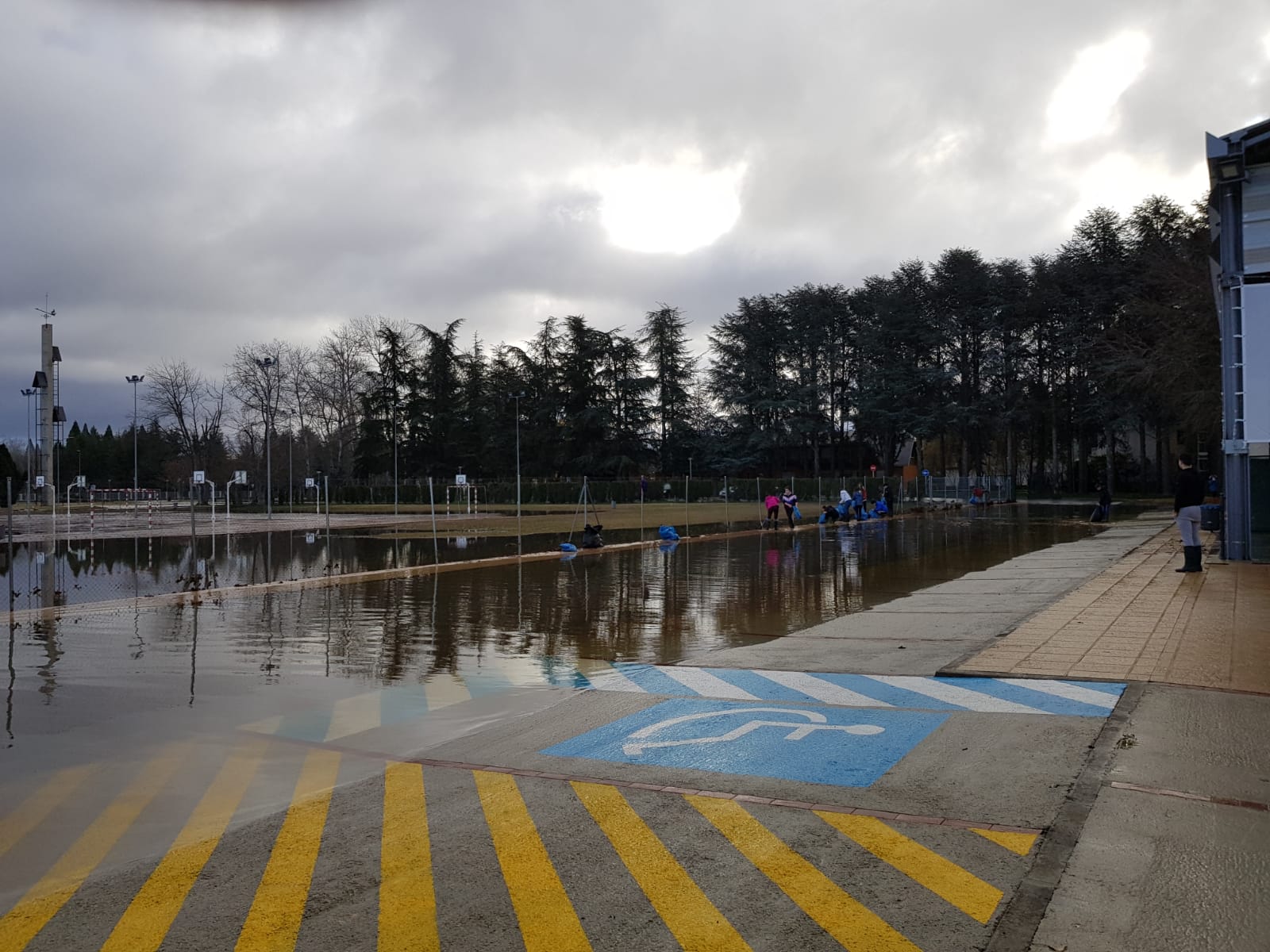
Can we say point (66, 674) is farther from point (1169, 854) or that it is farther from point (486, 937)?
point (1169, 854)

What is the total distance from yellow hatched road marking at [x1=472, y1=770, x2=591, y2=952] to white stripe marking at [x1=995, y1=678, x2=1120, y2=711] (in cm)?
417

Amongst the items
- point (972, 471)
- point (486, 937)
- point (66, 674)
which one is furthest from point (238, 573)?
point (972, 471)

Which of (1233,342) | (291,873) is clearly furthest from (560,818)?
(1233,342)

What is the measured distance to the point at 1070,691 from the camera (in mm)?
7367

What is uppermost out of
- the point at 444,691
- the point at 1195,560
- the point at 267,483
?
the point at 267,483

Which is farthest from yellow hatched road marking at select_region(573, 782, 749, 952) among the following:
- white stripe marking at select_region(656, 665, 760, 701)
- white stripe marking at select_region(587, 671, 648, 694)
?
white stripe marking at select_region(587, 671, 648, 694)

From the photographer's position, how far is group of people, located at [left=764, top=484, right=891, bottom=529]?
3388 centimetres

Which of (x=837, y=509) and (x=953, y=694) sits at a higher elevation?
(x=837, y=509)

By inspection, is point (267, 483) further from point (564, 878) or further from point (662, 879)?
point (662, 879)

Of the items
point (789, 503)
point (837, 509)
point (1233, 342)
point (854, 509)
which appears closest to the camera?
point (1233, 342)

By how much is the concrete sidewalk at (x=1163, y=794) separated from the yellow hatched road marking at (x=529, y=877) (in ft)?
5.25

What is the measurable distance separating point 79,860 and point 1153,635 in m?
9.18

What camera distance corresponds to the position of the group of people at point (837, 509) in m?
33.9

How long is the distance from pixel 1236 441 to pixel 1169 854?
13.8 m
